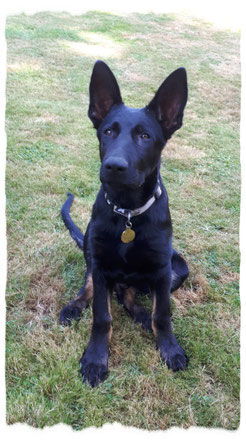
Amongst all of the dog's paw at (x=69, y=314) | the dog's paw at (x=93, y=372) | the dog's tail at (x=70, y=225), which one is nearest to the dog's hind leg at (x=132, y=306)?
the dog's paw at (x=69, y=314)

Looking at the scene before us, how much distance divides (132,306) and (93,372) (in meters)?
0.70

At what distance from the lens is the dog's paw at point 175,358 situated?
246cm

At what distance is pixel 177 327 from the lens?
2.81 metres

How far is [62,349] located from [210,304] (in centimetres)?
135

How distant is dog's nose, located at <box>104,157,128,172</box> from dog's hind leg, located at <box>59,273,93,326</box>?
121 centimetres

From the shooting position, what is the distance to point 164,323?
8.45 feet

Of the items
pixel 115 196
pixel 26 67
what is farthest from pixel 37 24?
pixel 115 196

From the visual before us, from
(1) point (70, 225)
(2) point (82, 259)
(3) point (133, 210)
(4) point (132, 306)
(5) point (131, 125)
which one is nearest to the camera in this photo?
(5) point (131, 125)

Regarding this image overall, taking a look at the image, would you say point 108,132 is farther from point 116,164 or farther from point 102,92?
point 116,164

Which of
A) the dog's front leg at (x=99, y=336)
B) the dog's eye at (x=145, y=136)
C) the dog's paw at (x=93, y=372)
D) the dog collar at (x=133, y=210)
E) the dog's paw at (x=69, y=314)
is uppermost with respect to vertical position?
the dog's eye at (x=145, y=136)

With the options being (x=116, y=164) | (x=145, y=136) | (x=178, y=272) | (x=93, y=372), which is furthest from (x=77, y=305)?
(x=145, y=136)

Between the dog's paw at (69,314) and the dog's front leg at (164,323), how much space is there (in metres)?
0.63

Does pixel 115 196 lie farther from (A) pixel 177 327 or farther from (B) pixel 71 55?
(B) pixel 71 55

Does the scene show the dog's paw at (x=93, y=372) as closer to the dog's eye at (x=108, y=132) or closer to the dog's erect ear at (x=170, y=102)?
the dog's eye at (x=108, y=132)
